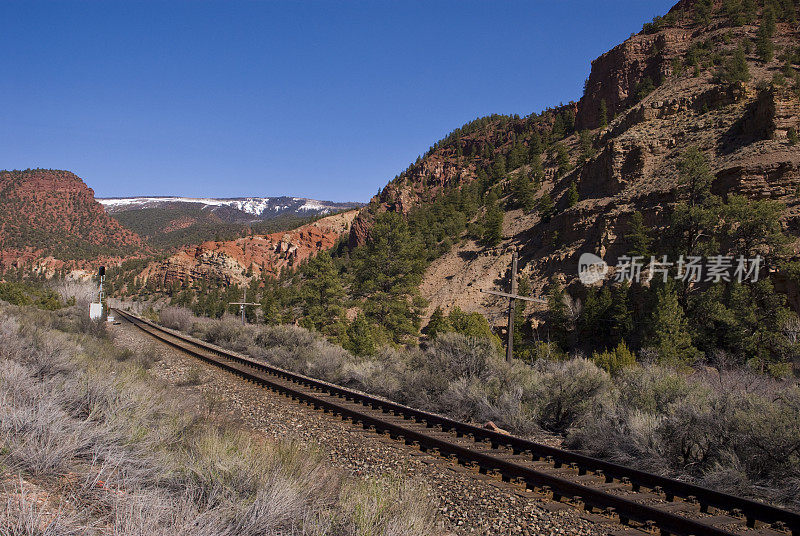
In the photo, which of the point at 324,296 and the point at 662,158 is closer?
the point at 324,296

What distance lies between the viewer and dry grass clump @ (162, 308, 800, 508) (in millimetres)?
6203

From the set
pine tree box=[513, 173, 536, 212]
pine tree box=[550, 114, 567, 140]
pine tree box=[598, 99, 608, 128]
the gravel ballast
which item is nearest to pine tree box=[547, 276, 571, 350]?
pine tree box=[513, 173, 536, 212]

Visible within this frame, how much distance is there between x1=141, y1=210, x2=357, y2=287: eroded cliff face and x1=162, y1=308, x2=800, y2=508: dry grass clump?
92933 mm

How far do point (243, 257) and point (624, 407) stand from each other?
11788 cm

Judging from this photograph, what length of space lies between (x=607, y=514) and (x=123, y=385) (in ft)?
20.3

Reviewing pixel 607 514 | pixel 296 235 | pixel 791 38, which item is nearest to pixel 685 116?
pixel 791 38

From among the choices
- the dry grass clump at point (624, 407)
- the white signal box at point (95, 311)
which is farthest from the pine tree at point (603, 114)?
the white signal box at point (95, 311)

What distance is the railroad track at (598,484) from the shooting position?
4758mm

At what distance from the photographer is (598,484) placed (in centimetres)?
593

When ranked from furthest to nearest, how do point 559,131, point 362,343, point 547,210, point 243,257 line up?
point 243,257 < point 559,131 < point 547,210 < point 362,343

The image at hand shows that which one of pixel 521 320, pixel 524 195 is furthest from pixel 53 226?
pixel 521 320

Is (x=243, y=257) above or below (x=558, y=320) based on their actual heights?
above

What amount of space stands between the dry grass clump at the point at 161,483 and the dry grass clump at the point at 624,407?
451cm

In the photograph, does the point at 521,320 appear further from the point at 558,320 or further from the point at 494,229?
the point at 494,229
